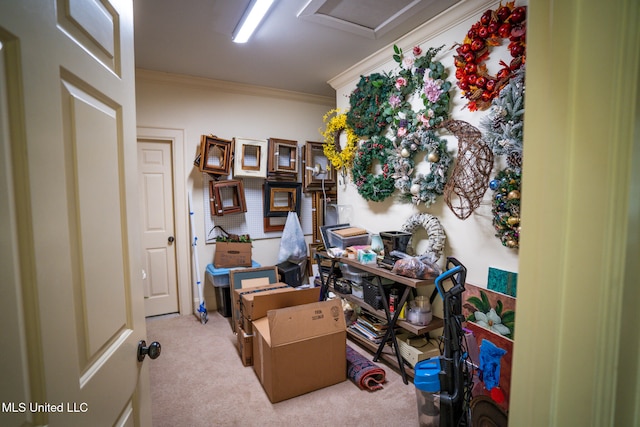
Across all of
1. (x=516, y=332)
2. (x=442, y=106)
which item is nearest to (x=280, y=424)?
(x=516, y=332)

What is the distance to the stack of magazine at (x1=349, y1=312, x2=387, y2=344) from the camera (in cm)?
260

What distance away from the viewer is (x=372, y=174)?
301 centimetres

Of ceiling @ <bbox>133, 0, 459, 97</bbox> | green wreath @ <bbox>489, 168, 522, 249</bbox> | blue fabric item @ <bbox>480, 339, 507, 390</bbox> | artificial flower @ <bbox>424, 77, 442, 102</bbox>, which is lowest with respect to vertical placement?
blue fabric item @ <bbox>480, 339, 507, 390</bbox>

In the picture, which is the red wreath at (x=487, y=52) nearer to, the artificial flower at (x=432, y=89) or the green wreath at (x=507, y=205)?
the artificial flower at (x=432, y=89)

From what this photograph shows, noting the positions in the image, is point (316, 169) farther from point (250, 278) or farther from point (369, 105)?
point (250, 278)

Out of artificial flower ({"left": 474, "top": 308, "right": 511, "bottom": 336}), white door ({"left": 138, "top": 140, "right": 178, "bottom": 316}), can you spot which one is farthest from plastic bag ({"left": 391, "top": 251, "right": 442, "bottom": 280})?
white door ({"left": 138, "top": 140, "right": 178, "bottom": 316})

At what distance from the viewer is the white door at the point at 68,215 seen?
1.63 ft

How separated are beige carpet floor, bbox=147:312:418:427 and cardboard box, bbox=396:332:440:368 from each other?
0.17m

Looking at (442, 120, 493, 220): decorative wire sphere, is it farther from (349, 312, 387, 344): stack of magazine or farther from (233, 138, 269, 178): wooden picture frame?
(233, 138, 269, 178): wooden picture frame

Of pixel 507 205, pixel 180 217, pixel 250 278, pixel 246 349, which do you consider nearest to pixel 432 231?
pixel 507 205

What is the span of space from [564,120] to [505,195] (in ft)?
5.11

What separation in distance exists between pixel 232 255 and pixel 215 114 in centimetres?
168

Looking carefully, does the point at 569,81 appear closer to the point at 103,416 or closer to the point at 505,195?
the point at 103,416

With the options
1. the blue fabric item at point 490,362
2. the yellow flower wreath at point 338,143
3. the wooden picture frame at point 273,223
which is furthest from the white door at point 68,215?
the wooden picture frame at point 273,223
